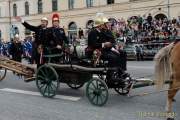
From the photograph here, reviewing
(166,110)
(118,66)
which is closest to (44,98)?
(118,66)

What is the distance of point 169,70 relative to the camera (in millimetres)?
7590

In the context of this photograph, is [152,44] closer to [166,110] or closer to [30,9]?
[166,110]

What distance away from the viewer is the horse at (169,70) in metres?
7.29

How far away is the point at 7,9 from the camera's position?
A: 62.4m

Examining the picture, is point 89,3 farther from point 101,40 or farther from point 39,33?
point 101,40

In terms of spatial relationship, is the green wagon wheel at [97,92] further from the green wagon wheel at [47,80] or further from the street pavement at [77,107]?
the green wagon wheel at [47,80]

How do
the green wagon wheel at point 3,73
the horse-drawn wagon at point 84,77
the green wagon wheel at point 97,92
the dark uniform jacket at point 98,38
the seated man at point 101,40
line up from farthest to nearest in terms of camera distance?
the green wagon wheel at point 3,73
the dark uniform jacket at point 98,38
the seated man at point 101,40
the horse-drawn wagon at point 84,77
the green wagon wheel at point 97,92

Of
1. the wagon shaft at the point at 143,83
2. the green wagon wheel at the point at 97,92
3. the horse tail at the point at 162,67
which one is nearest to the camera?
the horse tail at the point at 162,67

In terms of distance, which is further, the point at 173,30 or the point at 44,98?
the point at 173,30

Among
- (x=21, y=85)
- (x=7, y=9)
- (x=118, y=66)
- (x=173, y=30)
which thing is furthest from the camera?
(x=7, y=9)

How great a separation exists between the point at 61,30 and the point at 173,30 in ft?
43.6

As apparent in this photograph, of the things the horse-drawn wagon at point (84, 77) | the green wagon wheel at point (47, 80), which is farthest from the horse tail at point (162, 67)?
the green wagon wheel at point (47, 80)

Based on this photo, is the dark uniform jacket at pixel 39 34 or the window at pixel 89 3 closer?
the dark uniform jacket at pixel 39 34

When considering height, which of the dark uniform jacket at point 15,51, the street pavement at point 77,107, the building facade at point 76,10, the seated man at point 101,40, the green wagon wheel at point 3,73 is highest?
the building facade at point 76,10
